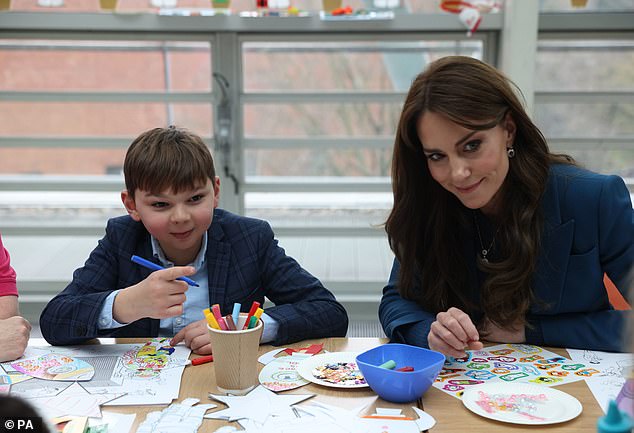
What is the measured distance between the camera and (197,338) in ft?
4.77

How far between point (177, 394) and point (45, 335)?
48 centimetres

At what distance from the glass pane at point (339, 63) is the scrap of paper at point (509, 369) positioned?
204 cm

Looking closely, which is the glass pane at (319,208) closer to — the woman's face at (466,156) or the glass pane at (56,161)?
the glass pane at (56,161)

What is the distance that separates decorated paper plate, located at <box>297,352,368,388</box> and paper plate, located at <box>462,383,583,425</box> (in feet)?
0.69

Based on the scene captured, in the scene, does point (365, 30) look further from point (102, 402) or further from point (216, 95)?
point (102, 402)

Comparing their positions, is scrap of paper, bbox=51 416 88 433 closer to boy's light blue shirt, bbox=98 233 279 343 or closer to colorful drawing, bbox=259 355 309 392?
colorful drawing, bbox=259 355 309 392

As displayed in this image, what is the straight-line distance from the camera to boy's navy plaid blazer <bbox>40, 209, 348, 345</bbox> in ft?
5.30

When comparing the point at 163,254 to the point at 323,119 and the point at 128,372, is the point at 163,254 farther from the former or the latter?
the point at 323,119

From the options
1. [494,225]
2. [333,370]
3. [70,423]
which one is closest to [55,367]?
[70,423]

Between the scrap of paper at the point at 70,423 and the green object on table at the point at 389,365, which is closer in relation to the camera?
the scrap of paper at the point at 70,423

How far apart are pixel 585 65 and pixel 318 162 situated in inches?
53.3

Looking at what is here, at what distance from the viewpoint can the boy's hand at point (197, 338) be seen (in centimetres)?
145

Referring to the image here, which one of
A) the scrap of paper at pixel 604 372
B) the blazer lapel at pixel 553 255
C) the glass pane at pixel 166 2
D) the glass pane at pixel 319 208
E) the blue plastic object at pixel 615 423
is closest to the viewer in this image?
the blue plastic object at pixel 615 423

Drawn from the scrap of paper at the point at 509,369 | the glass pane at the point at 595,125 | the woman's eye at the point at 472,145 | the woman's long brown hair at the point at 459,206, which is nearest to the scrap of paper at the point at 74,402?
the scrap of paper at the point at 509,369
